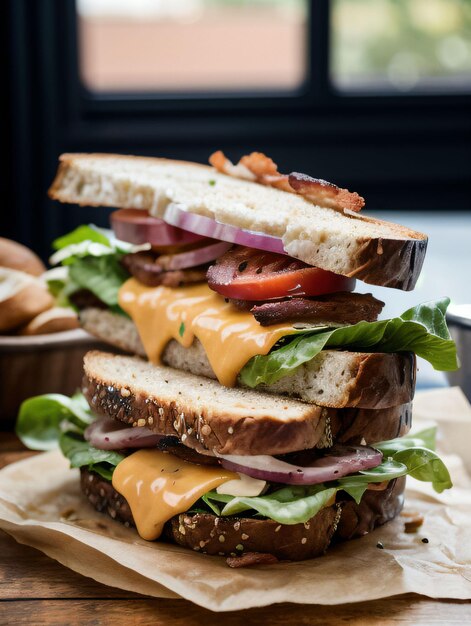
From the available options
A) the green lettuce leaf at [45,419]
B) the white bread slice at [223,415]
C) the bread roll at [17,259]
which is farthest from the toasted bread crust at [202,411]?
the bread roll at [17,259]

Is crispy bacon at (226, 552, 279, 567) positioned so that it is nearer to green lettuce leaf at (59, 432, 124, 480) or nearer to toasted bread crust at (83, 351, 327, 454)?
toasted bread crust at (83, 351, 327, 454)

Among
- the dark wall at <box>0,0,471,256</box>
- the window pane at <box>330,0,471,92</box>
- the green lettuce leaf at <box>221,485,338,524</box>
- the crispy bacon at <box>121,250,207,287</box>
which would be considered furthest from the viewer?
the window pane at <box>330,0,471,92</box>

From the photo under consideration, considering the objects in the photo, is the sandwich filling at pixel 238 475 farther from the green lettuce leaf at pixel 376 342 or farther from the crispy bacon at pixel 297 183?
the crispy bacon at pixel 297 183

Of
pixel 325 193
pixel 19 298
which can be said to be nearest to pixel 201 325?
pixel 325 193

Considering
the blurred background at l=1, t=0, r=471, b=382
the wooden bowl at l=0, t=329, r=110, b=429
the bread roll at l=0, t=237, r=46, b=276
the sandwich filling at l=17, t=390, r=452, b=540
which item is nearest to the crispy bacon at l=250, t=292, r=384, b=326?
the sandwich filling at l=17, t=390, r=452, b=540

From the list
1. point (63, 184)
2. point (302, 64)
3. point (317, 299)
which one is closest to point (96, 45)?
point (302, 64)

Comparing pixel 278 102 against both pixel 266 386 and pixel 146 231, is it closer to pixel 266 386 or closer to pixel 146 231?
pixel 146 231
